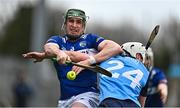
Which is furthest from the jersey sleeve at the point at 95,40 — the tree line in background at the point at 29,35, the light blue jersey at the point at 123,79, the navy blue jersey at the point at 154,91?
the tree line in background at the point at 29,35

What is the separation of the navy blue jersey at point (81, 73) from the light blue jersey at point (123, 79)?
38cm

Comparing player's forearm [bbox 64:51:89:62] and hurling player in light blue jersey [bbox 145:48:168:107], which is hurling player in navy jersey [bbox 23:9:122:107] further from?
hurling player in light blue jersey [bbox 145:48:168:107]

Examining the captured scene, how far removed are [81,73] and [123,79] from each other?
2.27 feet

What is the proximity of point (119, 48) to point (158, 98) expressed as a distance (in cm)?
416

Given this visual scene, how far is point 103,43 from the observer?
7.67 meters

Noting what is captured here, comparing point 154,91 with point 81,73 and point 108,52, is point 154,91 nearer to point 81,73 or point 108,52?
point 81,73

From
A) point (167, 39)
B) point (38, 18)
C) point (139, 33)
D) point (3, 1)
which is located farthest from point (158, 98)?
point (139, 33)

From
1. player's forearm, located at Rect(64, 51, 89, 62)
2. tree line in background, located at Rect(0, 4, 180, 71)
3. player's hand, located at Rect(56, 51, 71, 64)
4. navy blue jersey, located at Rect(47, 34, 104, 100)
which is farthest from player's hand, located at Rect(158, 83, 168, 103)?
tree line in background, located at Rect(0, 4, 180, 71)

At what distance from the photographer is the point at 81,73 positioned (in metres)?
7.75

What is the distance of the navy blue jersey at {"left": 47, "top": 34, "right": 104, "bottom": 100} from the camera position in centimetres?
779

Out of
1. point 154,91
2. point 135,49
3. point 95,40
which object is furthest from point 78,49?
point 154,91

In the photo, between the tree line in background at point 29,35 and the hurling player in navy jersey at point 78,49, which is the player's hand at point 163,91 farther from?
the tree line in background at point 29,35

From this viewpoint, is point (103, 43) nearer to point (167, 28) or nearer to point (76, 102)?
point (76, 102)

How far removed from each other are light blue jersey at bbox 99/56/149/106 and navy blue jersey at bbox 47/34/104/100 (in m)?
0.38
